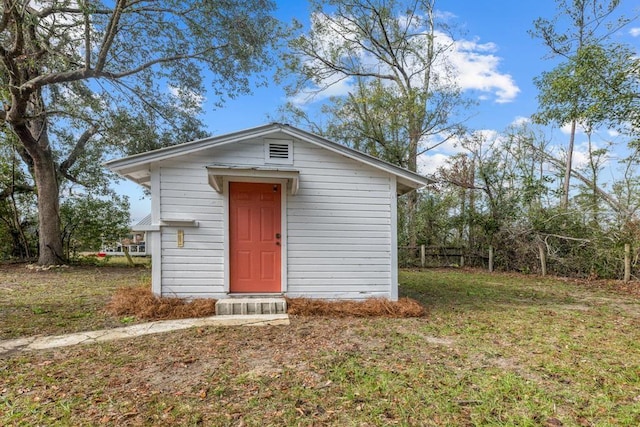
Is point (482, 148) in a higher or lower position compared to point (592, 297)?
higher

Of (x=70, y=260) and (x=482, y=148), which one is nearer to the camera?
(x=70, y=260)

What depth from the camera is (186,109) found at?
420 inches

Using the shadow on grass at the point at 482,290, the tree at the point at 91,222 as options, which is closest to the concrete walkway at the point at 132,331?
the shadow on grass at the point at 482,290

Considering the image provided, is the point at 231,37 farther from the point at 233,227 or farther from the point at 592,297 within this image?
the point at 592,297

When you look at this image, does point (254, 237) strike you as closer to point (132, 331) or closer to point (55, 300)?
point (132, 331)

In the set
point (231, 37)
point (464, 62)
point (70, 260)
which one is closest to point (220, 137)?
point (231, 37)

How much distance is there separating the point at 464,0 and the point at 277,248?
492 inches

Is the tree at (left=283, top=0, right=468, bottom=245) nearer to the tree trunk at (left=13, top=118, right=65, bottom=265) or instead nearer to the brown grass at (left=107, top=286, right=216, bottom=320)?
the tree trunk at (left=13, top=118, right=65, bottom=265)

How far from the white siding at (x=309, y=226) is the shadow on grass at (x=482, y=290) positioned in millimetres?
1464

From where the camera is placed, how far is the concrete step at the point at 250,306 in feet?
Result: 16.4

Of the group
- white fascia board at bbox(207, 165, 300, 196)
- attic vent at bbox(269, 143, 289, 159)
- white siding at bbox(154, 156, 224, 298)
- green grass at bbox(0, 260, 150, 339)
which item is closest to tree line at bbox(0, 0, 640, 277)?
green grass at bbox(0, 260, 150, 339)

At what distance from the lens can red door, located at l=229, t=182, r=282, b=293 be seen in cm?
550

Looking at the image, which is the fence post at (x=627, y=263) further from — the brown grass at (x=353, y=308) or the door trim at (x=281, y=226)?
the door trim at (x=281, y=226)

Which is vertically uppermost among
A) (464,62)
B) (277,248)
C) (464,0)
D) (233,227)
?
(464,0)
